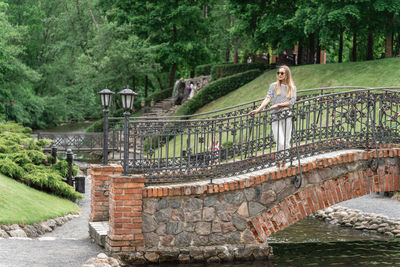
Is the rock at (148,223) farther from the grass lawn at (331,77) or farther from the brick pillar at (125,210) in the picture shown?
the grass lawn at (331,77)

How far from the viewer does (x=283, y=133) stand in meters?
11.4

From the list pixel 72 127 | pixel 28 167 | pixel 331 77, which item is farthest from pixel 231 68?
pixel 72 127

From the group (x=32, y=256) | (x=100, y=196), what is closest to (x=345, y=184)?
(x=100, y=196)

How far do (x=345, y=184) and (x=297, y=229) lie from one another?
5.23m

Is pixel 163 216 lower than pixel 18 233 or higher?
higher

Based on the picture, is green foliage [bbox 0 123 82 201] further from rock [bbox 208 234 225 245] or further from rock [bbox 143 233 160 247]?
rock [bbox 208 234 225 245]

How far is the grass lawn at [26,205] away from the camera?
1338 centimetres

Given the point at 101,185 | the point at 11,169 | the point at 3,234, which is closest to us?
the point at 3,234

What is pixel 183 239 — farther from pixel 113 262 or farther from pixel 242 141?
pixel 242 141

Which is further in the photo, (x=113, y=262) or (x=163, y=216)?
(x=163, y=216)

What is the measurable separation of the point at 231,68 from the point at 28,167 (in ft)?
87.4

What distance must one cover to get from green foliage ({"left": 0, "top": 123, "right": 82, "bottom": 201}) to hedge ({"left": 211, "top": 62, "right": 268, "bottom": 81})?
23597 millimetres

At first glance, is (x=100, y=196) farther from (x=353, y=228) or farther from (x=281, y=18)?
(x=281, y=18)

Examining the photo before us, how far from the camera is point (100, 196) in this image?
12.4m
